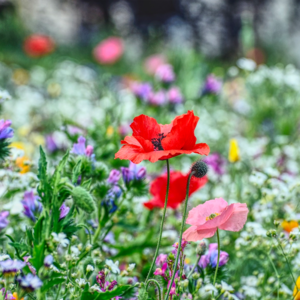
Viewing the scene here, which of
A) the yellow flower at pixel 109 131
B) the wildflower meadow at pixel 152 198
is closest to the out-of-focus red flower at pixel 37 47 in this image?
the wildflower meadow at pixel 152 198

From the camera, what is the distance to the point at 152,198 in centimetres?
147

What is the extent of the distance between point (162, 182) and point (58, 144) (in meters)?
0.66

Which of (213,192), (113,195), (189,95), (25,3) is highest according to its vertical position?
(25,3)

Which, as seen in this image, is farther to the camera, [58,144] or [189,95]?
[189,95]

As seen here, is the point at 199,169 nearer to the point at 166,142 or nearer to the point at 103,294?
the point at 166,142

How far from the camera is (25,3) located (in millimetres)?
7992

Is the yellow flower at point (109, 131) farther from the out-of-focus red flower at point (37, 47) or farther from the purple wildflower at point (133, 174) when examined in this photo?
the out-of-focus red flower at point (37, 47)

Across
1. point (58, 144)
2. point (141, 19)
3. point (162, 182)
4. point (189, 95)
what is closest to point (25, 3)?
point (141, 19)

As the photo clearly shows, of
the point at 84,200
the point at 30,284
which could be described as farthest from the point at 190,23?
the point at 30,284

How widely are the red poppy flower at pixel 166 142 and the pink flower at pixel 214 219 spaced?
14cm

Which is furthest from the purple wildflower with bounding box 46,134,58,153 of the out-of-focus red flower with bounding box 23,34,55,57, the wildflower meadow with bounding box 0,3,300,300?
the out-of-focus red flower with bounding box 23,34,55,57

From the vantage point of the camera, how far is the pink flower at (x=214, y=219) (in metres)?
0.80

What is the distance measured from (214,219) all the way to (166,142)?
180mm

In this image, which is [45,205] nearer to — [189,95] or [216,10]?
→ [189,95]
